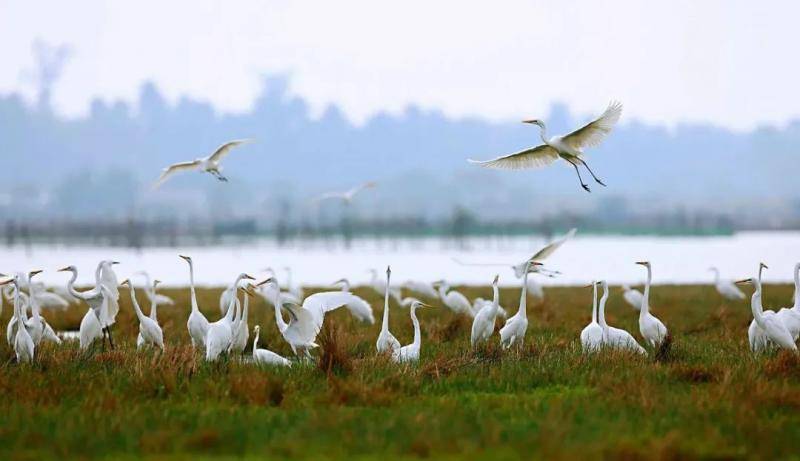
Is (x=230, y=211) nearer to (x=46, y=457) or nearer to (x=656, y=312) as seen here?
(x=656, y=312)

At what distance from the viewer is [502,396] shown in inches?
373

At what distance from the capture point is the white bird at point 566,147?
1320cm

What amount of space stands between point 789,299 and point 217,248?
71.3 metres

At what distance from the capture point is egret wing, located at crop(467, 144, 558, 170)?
46.1 feet

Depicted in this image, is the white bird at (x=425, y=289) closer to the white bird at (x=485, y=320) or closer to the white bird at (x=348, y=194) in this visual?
the white bird at (x=348, y=194)

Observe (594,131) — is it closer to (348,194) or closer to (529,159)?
(529,159)

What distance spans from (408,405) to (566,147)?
5671mm

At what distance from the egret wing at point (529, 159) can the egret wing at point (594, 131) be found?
43 centimetres

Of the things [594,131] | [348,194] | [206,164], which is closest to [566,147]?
[594,131]

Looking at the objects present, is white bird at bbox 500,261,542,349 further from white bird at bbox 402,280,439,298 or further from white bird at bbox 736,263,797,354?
white bird at bbox 402,280,439,298

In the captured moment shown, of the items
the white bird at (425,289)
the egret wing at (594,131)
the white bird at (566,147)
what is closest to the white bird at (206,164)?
the white bird at (566,147)

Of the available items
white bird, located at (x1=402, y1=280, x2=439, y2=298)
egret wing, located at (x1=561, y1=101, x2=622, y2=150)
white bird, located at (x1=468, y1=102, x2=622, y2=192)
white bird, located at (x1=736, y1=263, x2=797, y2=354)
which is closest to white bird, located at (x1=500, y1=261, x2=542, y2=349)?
white bird, located at (x1=468, y1=102, x2=622, y2=192)

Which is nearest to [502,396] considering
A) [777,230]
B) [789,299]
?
[789,299]

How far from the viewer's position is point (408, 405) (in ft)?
29.6
